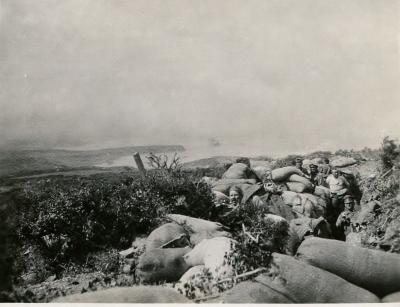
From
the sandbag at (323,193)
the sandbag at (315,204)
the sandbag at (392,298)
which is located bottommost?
the sandbag at (392,298)

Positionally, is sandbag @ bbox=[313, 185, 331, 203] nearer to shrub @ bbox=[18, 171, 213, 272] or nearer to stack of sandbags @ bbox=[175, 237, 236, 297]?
shrub @ bbox=[18, 171, 213, 272]

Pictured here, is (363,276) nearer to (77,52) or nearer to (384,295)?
(384,295)

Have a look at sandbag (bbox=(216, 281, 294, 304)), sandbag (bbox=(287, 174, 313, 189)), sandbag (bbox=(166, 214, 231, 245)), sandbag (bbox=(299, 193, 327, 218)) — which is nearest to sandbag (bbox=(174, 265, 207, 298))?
sandbag (bbox=(216, 281, 294, 304))

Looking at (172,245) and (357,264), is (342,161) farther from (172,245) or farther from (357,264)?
(172,245)

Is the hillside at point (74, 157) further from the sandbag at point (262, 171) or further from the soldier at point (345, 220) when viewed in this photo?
the soldier at point (345, 220)

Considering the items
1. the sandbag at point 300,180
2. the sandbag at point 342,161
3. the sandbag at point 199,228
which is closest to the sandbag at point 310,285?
the sandbag at point 199,228

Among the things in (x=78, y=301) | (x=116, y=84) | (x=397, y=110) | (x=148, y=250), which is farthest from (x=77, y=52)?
(x=397, y=110)

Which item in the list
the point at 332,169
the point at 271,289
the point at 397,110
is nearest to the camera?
the point at 271,289
